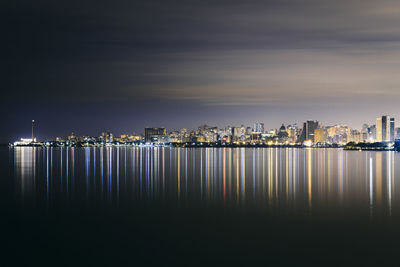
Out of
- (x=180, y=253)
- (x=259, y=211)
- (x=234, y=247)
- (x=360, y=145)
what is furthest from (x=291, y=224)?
(x=360, y=145)

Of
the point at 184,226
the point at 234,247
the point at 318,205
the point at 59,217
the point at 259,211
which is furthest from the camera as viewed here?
the point at 318,205

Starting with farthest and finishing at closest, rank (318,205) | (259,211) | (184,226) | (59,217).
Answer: (318,205), (259,211), (59,217), (184,226)

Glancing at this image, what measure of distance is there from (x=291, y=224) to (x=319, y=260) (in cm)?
578

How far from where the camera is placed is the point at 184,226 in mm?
19094

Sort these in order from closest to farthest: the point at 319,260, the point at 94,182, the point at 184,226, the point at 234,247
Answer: the point at 319,260
the point at 234,247
the point at 184,226
the point at 94,182

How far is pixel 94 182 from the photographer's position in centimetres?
3734

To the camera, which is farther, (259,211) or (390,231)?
(259,211)

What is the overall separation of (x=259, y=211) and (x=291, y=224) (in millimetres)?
3437

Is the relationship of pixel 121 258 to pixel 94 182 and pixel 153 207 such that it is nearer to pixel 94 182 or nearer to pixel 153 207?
pixel 153 207

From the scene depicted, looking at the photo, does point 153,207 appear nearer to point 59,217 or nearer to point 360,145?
point 59,217

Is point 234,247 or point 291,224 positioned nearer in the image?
point 234,247

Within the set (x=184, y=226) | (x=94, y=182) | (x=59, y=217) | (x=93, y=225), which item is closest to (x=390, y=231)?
(x=184, y=226)

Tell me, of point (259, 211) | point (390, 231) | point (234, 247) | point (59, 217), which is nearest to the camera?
point (234, 247)

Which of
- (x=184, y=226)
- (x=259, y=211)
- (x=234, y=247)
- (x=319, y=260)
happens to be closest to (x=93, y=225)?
(x=184, y=226)
